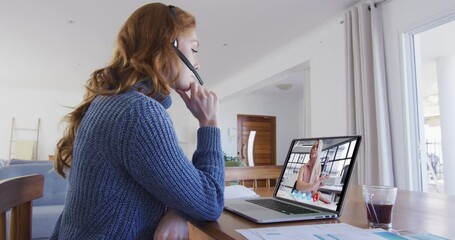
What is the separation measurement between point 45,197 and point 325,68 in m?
3.06

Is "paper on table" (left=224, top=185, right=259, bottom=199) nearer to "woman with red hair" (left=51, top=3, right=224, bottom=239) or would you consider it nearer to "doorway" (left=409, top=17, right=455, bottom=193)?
"woman with red hair" (left=51, top=3, right=224, bottom=239)

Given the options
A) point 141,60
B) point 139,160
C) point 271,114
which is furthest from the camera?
point 271,114

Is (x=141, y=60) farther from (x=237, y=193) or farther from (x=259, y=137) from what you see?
(x=259, y=137)

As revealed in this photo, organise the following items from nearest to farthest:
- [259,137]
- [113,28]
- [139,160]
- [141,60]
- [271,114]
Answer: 1. [139,160]
2. [141,60]
3. [113,28]
4. [259,137]
5. [271,114]

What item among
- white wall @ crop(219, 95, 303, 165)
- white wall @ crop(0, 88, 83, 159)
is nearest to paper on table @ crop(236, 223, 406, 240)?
white wall @ crop(219, 95, 303, 165)

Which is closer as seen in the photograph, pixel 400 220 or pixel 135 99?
pixel 135 99

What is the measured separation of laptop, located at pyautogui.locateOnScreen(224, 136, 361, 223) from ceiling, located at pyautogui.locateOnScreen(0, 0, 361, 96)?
2.48m

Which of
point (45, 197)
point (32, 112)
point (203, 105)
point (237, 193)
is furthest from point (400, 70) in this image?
point (32, 112)

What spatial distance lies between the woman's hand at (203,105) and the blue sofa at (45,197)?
2.11m

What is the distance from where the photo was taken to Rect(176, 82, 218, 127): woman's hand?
0.83 metres

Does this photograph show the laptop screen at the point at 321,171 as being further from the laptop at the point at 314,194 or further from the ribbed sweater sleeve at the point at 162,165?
the ribbed sweater sleeve at the point at 162,165

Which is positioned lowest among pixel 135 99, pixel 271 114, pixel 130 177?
pixel 130 177

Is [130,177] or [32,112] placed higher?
[32,112]

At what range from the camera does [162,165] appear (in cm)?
62
